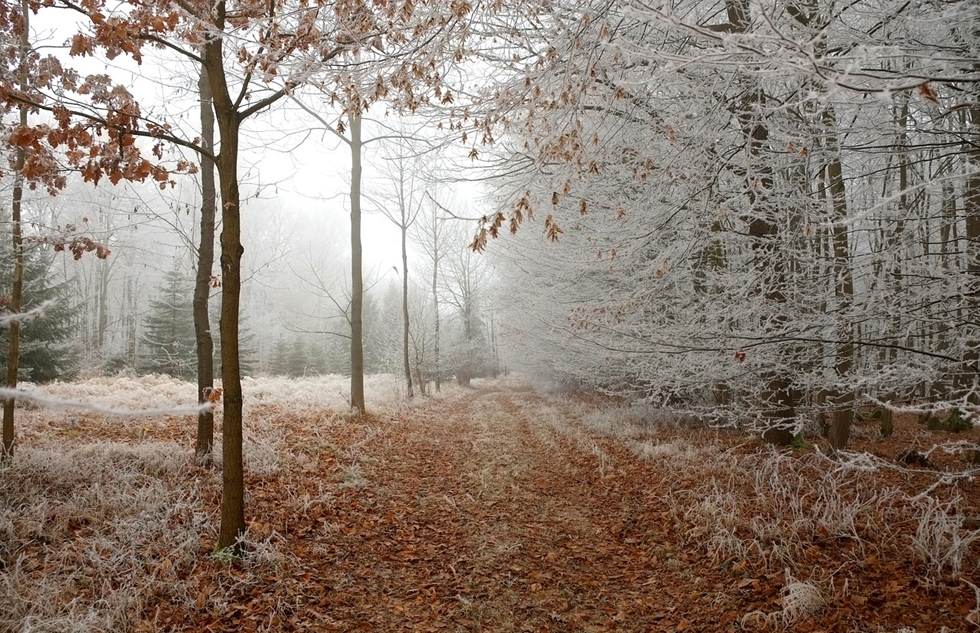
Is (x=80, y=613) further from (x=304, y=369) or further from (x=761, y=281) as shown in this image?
(x=304, y=369)

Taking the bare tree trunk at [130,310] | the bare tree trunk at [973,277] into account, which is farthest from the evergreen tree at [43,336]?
the bare tree trunk at [973,277]

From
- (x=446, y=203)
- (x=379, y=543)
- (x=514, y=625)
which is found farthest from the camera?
(x=446, y=203)

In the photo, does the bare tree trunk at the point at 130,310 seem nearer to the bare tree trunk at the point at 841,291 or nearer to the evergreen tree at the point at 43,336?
the evergreen tree at the point at 43,336

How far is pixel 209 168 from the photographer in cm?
614

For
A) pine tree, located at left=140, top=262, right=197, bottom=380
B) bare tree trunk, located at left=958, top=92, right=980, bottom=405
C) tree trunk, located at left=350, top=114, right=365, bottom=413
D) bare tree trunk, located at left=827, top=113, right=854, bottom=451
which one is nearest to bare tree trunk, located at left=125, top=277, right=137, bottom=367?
pine tree, located at left=140, top=262, right=197, bottom=380

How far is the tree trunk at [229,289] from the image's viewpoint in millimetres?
3791

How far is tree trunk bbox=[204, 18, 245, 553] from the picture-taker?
12.4 ft

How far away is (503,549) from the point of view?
4.45m

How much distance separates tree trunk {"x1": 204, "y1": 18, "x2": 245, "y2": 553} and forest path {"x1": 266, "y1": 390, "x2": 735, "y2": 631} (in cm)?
77

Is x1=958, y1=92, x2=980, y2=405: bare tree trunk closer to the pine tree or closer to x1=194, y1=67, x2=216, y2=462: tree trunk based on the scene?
x1=194, y1=67, x2=216, y2=462: tree trunk

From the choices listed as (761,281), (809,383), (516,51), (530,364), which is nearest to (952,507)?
(809,383)

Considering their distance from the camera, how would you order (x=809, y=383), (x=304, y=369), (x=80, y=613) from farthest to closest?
(x=304, y=369) < (x=809, y=383) < (x=80, y=613)

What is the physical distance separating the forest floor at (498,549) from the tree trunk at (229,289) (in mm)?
352

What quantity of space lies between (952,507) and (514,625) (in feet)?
15.1
